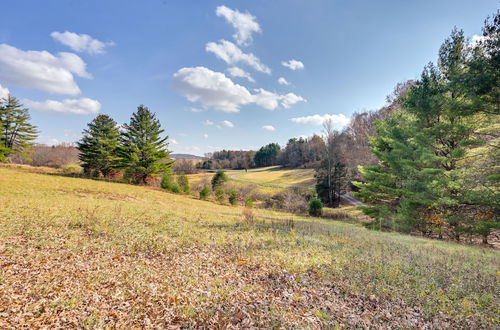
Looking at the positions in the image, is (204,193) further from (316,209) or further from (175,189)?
(316,209)

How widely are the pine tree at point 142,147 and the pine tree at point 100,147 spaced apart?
4.89 ft

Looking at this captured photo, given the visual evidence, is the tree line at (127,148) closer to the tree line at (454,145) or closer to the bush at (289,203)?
the bush at (289,203)

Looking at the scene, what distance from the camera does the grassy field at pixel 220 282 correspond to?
11.3ft

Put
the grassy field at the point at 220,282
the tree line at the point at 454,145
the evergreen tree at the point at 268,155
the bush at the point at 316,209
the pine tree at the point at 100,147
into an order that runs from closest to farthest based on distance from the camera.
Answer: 1. the grassy field at the point at 220,282
2. the tree line at the point at 454,145
3. the bush at the point at 316,209
4. the pine tree at the point at 100,147
5. the evergreen tree at the point at 268,155

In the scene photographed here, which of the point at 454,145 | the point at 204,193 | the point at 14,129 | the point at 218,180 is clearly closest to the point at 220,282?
the point at 454,145

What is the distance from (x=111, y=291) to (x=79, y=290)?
51 centimetres

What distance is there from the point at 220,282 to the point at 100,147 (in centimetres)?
3050

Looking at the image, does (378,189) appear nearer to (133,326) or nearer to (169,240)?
(169,240)

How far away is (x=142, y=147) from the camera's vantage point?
2845 cm

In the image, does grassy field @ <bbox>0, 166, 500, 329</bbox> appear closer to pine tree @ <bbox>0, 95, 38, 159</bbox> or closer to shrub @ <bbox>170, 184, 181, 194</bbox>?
shrub @ <bbox>170, 184, 181, 194</bbox>

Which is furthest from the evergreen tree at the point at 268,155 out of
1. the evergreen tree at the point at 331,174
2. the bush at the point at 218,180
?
the bush at the point at 218,180

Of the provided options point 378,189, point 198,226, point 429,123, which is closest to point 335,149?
point 378,189

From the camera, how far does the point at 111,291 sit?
393 cm

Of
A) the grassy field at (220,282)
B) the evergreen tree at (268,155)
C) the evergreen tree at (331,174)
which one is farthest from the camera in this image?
the evergreen tree at (268,155)
